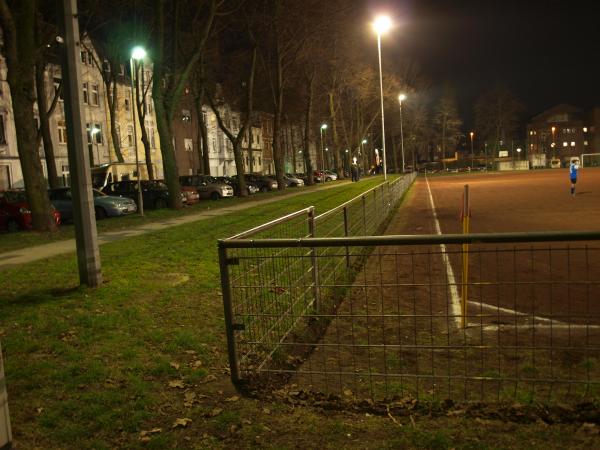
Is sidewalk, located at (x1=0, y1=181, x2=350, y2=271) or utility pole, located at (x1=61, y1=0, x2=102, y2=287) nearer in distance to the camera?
utility pole, located at (x1=61, y1=0, x2=102, y2=287)

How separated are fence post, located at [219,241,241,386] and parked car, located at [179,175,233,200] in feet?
99.6

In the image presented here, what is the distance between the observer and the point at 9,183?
3972 centimetres

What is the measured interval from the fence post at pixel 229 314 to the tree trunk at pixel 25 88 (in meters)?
14.3

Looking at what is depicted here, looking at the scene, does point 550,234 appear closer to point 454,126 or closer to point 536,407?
point 536,407

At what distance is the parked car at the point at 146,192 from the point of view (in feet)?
96.1

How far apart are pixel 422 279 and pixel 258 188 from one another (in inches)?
1503

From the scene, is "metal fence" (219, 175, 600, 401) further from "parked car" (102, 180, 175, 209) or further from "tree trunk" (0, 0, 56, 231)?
"parked car" (102, 180, 175, 209)

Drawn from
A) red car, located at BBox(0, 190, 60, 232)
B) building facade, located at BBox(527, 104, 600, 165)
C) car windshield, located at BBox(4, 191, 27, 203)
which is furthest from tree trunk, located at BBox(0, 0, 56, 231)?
building facade, located at BBox(527, 104, 600, 165)

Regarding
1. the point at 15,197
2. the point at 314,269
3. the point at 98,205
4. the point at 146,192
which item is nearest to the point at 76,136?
the point at 314,269

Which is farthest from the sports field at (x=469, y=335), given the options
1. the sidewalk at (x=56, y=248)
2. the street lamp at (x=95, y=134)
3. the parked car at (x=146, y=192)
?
the street lamp at (x=95, y=134)

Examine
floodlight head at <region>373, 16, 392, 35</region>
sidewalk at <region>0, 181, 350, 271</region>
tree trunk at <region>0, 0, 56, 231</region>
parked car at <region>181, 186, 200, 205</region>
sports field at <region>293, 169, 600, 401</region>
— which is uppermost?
floodlight head at <region>373, 16, 392, 35</region>

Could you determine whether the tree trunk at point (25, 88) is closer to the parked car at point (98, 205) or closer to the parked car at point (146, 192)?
the parked car at point (98, 205)

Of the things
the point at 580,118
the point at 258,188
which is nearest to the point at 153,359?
the point at 258,188

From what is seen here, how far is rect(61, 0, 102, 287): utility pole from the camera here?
8266 millimetres
